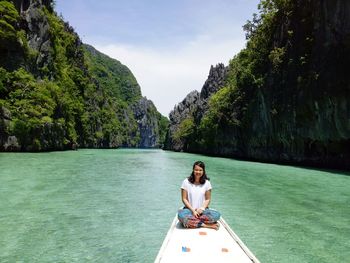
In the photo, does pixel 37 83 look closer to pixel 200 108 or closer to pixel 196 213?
pixel 200 108

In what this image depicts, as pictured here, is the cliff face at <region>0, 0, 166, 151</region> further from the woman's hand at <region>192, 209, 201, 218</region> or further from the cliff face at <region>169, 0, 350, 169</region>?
the woman's hand at <region>192, 209, 201, 218</region>

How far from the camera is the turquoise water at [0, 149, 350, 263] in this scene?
8312mm

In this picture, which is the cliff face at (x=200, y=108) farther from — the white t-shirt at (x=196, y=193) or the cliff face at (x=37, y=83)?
the white t-shirt at (x=196, y=193)

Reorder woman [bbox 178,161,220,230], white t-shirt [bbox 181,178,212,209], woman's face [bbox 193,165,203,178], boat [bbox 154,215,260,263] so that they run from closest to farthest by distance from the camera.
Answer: boat [bbox 154,215,260,263] → woman [bbox 178,161,220,230] → woman's face [bbox 193,165,203,178] → white t-shirt [bbox 181,178,212,209]

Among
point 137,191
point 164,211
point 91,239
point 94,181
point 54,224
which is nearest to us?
point 91,239

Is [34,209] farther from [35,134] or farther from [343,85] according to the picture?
[35,134]

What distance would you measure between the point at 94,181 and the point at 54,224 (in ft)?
33.9

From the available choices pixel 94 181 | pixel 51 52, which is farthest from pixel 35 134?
pixel 94 181

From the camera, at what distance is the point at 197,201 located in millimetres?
8164

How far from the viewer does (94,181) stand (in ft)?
68.5

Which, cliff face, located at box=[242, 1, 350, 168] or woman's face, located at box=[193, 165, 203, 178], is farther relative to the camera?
cliff face, located at box=[242, 1, 350, 168]

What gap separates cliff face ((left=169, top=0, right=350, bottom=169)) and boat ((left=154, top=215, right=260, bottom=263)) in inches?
984

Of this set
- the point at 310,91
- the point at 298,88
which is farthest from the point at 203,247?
the point at 298,88

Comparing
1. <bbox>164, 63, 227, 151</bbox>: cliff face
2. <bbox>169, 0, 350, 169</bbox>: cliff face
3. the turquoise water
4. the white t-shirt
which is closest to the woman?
the white t-shirt
